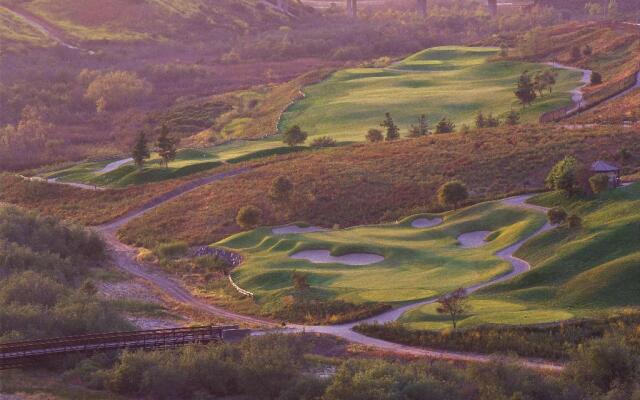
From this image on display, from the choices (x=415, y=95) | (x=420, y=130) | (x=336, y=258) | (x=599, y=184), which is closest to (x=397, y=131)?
(x=420, y=130)

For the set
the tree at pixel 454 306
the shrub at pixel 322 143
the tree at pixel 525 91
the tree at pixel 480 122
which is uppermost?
the tree at pixel 525 91

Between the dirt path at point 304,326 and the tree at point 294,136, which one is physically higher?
the tree at point 294,136

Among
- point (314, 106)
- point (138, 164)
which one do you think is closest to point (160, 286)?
point (138, 164)

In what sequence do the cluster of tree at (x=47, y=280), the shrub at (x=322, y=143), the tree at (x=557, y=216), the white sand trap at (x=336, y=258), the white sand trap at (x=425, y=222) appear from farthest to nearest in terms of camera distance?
the shrub at (x=322, y=143), the white sand trap at (x=425, y=222), the white sand trap at (x=336, y=258), the tree at (x=557, y=216), the cluster of tree at (x=47, y=280)

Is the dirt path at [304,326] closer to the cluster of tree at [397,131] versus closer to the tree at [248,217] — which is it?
the tree at [248,217]

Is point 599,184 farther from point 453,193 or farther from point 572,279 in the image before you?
point 572,279

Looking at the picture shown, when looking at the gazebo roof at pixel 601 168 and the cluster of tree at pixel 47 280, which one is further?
the gazebo roof at pixel 601 168

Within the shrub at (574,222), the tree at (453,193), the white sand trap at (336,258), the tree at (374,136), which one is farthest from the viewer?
the tree at (374,136)

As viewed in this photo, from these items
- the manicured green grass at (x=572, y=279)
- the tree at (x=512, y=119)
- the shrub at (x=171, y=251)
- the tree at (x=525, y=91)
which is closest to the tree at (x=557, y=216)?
the manicured green grass at (x=572, y=279)
